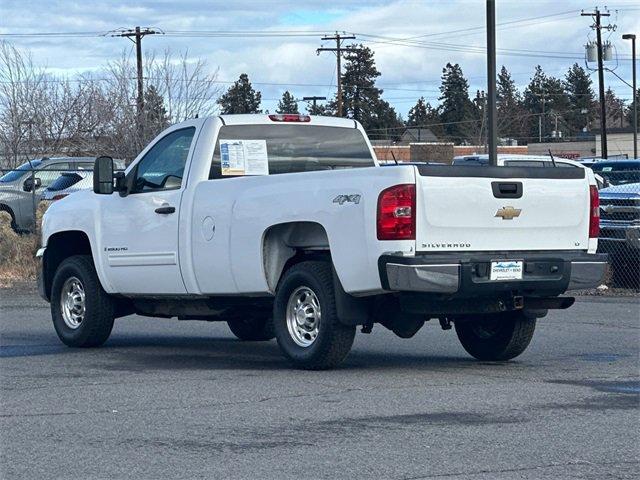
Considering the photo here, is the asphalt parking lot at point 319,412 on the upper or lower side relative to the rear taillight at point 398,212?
lower

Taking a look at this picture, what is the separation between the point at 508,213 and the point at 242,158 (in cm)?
260

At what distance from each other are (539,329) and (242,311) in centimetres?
397

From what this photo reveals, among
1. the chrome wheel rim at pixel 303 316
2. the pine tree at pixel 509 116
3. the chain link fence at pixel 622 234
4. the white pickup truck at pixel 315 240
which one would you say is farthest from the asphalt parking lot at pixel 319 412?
the pine tree at pixel 509 116

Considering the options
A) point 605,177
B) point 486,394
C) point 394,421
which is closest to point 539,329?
point 486,394

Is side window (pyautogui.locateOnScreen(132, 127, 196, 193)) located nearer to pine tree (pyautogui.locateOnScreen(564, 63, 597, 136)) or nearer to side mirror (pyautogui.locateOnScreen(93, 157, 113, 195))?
side mirror (pyautogui.locateOnScreen(93, 157, 113, 195))

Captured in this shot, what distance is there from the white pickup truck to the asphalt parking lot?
41 cm

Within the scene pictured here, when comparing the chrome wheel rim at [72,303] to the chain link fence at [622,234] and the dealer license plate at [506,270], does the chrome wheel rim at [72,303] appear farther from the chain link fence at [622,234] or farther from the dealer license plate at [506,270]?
the chain link fence at [622,234]

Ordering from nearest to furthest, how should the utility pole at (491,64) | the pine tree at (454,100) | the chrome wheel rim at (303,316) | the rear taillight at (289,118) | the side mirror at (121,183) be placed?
the chrome wheel rim at (303,316)
the rear taillight at (289,118)
the side mirror at (121,183)
the utility pole at (491,64)
the pine tree at (454,100)

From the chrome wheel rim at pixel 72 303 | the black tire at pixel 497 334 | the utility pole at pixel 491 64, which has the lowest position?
the black tire at pixel 497 334

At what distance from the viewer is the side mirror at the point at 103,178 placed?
11.2 metres

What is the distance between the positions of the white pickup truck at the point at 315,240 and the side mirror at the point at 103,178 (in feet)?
0.04

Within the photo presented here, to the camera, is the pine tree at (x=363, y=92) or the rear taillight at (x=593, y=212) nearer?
the rear taillight at (x=593, y=212)

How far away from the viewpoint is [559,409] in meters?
8.10

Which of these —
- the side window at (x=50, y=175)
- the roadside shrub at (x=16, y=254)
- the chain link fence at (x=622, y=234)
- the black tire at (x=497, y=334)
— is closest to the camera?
the black tire at (x=497, y=334)
